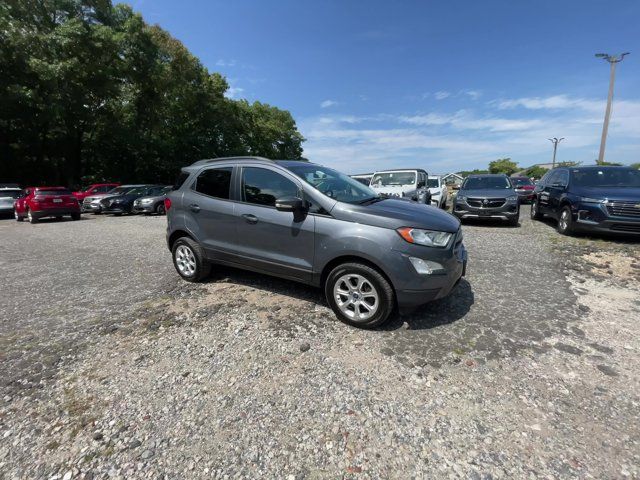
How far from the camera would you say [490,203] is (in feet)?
30.6

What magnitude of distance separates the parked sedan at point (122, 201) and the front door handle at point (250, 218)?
49.2 ft

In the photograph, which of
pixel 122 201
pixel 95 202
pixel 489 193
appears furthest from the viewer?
pixel 95 202

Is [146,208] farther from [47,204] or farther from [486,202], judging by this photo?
[486,202]

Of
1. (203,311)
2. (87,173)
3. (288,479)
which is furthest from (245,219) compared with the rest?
(87,173)

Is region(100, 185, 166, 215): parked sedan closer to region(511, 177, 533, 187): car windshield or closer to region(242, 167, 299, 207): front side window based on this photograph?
region(242, 167, 299, 207): front side window

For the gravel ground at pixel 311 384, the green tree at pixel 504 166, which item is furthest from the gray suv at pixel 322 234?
the green tree at pixel 504 166

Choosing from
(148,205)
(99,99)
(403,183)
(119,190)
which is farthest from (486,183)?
(99,99)

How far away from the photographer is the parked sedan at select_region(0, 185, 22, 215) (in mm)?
16078

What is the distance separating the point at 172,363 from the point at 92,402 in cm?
62

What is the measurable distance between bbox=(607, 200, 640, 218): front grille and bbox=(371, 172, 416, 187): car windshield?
18.5ft

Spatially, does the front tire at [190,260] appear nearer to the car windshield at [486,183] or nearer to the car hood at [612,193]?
the car hood at [612,193]

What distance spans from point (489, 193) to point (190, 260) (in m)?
Result: 8.58

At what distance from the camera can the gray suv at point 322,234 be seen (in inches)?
127

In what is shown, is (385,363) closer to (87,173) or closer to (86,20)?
(86,20)
